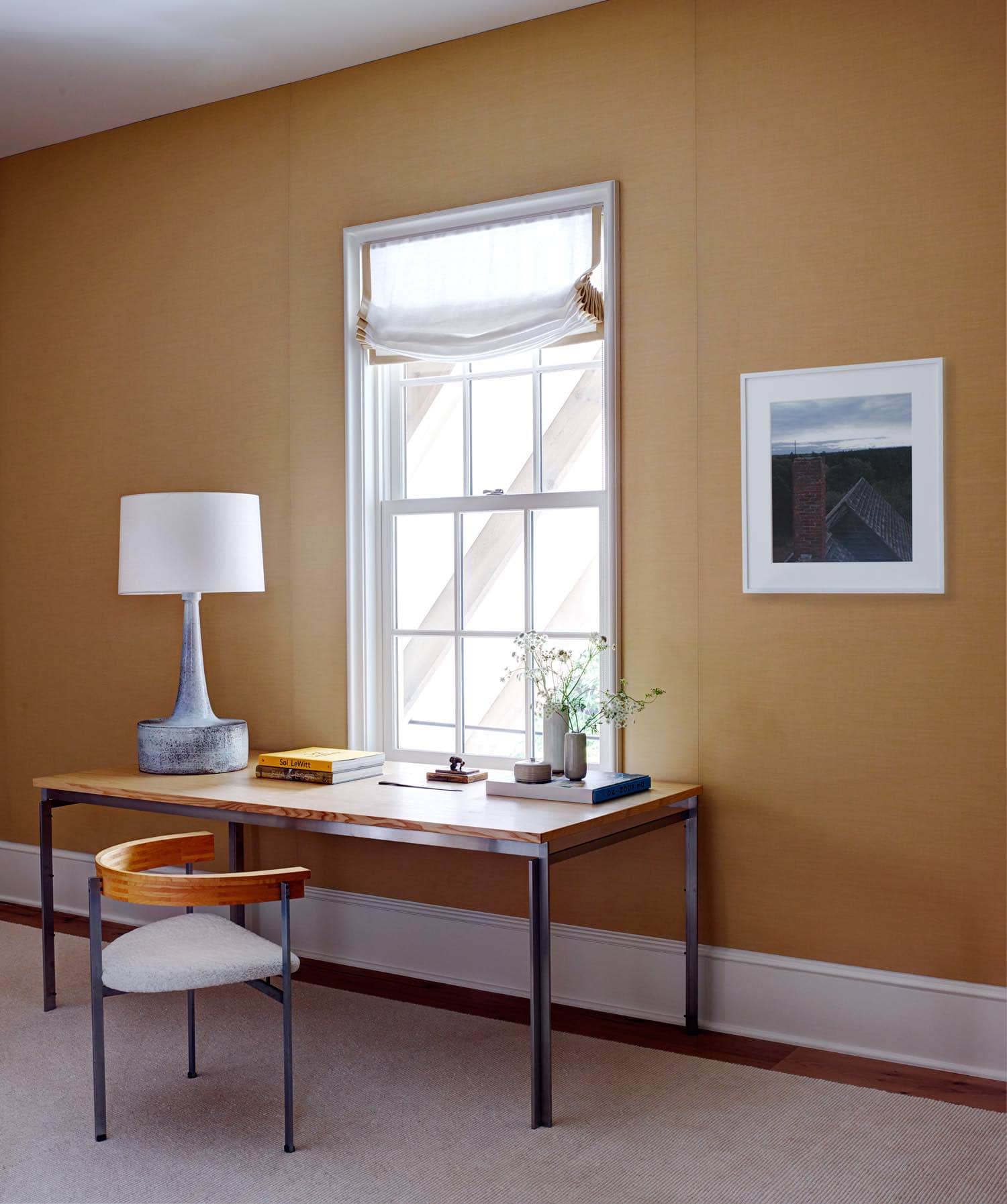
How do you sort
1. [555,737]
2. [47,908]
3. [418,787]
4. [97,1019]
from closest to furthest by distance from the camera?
[97,1019], [555,737], [418,787], [47,908]

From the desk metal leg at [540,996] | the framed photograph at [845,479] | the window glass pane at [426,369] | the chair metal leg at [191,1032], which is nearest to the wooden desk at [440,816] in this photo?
the desk metal leg at [540,996]

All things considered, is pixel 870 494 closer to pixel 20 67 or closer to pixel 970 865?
pixel 970 865

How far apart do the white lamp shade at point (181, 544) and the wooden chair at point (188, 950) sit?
1.01 meters

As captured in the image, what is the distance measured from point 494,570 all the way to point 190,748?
1127 mm

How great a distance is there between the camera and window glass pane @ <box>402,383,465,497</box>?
12.8ft

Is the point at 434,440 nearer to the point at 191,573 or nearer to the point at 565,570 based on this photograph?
the point at 565,570

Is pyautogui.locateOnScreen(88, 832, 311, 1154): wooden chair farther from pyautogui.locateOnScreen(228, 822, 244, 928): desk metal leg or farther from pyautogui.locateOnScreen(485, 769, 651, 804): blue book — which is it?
pyautogui.locateOnScreen(228, 822, 244, 928): desk metal leg

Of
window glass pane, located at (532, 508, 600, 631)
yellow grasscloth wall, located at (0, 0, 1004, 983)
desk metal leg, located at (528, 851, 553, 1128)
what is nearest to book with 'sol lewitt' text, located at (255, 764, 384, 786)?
yellow grasscloth wall, located at (0, 0, 1004, 983)

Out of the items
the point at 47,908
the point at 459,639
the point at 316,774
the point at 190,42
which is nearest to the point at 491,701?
the point at 459,639

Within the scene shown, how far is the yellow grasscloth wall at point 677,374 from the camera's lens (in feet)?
9.89

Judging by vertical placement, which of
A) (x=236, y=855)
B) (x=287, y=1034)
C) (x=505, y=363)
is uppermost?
(x=505, y=363)

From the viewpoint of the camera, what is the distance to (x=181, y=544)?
140 inches

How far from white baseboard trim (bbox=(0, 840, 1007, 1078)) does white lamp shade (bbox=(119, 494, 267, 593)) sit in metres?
1.23

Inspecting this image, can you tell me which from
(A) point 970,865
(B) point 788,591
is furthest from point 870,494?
(A) point 970,865
